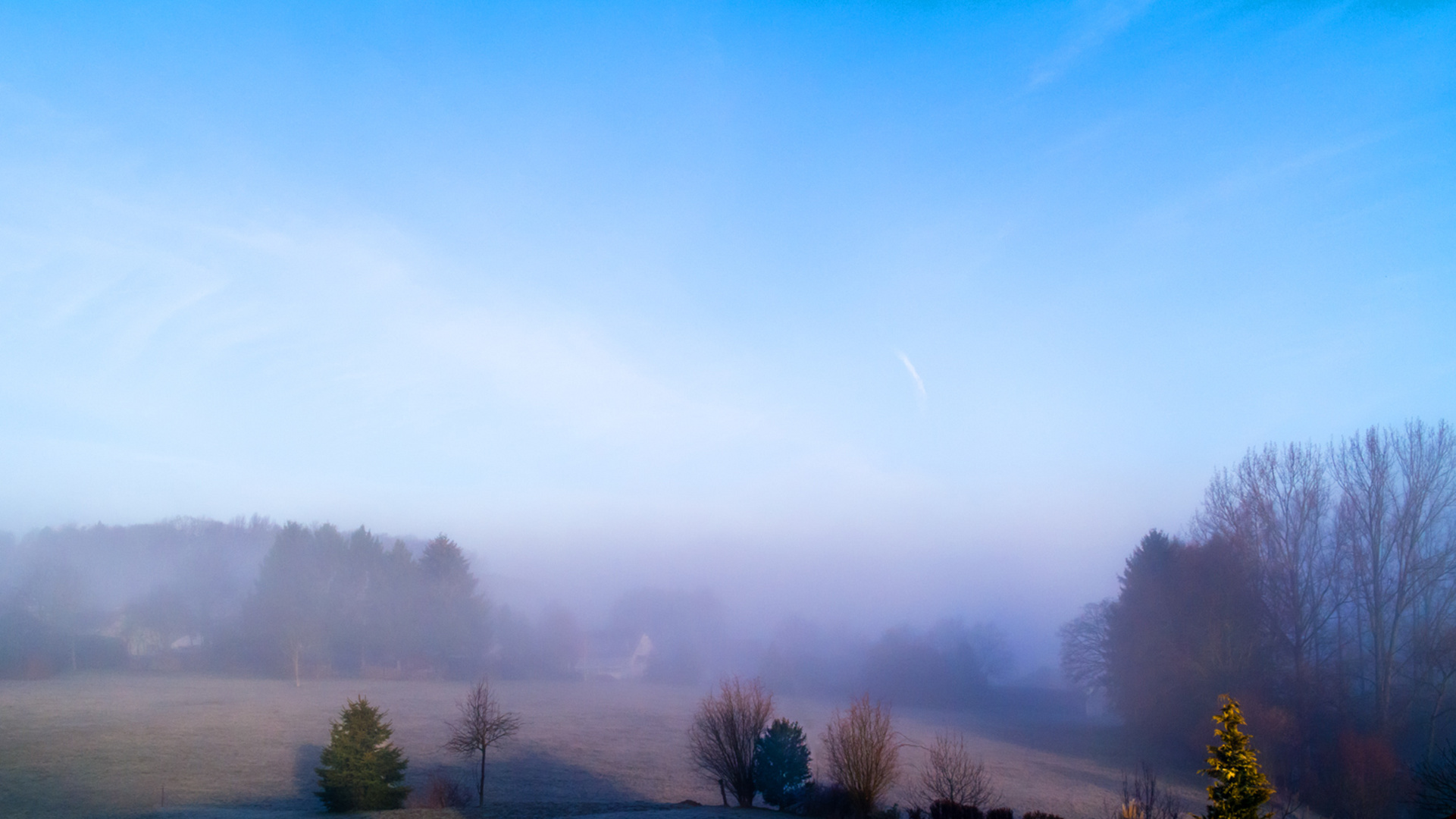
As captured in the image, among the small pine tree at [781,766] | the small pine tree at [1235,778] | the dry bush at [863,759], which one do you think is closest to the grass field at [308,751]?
the small pine tree at [781,766]

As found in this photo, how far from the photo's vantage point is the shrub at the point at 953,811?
25562 mm

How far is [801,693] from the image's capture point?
9750 cm

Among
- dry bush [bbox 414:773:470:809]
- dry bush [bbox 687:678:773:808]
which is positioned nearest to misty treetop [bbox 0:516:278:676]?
dry bush [bbox 414:773:470:809]

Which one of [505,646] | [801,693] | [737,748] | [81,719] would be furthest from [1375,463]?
[505,646]

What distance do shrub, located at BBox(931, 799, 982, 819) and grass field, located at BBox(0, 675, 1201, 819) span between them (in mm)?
10208

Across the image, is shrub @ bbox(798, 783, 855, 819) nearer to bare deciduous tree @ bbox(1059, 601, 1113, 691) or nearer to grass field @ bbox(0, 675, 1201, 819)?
grass field @ bbox(0, 675, 1201, 819)

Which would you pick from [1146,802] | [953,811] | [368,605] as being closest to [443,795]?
[953,811]

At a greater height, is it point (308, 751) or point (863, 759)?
point (863, 759)

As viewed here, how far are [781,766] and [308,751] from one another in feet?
97.2

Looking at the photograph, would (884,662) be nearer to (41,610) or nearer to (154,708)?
(154,708)

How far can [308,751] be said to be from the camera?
42.4m

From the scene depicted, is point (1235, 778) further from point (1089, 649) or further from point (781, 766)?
point (1089, 649)

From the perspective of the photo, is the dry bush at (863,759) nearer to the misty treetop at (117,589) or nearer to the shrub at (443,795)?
the shrub at (443,795)

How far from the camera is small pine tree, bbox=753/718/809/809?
29.6 metres
